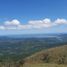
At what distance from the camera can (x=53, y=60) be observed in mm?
65750

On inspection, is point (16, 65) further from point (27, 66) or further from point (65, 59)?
point (65, 59)

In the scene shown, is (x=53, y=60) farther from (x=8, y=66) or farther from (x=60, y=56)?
(x=8, y=66)

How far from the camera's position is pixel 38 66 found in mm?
56031

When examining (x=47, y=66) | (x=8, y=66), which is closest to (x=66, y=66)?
(x=47, y=66)

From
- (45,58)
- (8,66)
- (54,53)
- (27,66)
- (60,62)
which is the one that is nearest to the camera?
(8,66)

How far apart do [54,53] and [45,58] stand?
219 inches

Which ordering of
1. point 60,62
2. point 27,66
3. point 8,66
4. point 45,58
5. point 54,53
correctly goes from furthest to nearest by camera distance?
1. point 54,53
2. point 45,58
3. point 60,62
4. point 27,66
5. point 8,66

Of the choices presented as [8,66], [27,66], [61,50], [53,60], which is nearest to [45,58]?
[53,60]

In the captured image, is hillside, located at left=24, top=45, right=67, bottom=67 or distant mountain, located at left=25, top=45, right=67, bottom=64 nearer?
hillside, located at left=24, top=45, right=67, bottom=67

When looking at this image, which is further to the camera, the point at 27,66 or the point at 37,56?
the point at 37,56

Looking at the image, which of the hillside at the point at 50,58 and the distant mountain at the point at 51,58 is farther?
the distant mountain at the point at 51,58

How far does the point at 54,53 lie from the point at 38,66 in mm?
17726

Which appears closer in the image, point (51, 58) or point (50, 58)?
point (50, 58)

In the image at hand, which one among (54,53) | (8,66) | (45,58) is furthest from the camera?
(54,53)
